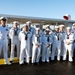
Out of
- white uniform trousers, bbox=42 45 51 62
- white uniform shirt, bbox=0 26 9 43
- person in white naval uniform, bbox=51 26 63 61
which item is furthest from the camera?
person in white naval uniform, bbox=51 26 63 61

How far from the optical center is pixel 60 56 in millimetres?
10000

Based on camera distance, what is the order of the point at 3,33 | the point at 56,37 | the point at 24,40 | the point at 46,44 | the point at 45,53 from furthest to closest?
1. the point at 56,37
2. the point at 45,53
3. the point at 46,44
4. the point at 24,40
5. the point at 3,33

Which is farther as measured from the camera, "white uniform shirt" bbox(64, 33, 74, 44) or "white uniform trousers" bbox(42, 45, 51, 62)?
"white uniform shirt" bbox(64, 33, 74, 44)

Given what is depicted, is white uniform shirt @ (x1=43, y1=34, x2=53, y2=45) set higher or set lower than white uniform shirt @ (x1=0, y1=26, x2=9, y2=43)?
lower

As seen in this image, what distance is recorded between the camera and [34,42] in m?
8.03

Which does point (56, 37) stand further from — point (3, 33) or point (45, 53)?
point (3, 33)

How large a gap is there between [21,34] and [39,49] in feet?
3.80

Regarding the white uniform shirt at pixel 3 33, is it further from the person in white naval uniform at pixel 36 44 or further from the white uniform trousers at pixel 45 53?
the white uniform trousers at pixel 45 53

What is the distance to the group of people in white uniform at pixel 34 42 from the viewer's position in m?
7.71

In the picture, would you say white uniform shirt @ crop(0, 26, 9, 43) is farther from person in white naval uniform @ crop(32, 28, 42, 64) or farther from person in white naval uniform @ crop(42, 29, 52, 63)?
person in white naval uniform @ crop(42, 29, 52, 63)

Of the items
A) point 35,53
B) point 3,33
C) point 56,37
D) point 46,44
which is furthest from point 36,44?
point 3,33

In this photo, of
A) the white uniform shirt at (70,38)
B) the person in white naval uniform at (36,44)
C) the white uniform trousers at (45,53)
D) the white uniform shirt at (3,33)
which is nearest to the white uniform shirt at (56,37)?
the white uniform shirt at (70,38)

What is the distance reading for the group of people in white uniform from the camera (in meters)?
7.71

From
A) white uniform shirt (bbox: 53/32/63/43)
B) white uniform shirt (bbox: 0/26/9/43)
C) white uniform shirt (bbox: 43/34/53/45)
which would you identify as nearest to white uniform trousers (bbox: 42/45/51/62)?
white uniform shirt (bbox: 43/34/53/45)
